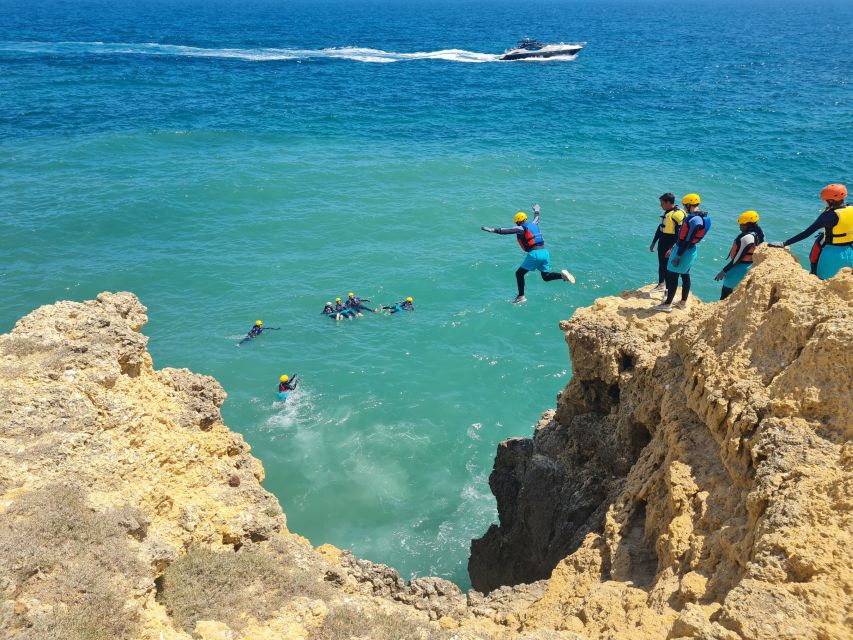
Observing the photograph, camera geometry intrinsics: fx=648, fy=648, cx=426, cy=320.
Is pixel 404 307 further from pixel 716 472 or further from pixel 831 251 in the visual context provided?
pixel 716 472

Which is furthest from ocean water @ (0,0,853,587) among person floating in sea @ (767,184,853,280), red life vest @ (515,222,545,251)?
person floating in sea @ (767,184,853,280)

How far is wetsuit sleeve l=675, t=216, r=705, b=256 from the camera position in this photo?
12938mm

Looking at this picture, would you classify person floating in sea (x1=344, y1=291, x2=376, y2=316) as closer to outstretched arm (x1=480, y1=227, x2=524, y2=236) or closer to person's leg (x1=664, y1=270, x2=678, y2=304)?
outstretched arm (x1=480, y1=227, x2=524, y2=236)

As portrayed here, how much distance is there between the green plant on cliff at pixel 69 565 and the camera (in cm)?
666

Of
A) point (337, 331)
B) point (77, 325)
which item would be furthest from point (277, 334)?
point (77, 325)

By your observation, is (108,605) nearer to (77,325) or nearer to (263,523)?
(263,523)

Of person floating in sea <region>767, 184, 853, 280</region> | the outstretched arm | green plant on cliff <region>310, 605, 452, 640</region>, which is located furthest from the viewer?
the outstretched arm

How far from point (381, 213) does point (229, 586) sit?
31.9 meters

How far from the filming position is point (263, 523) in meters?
9.77

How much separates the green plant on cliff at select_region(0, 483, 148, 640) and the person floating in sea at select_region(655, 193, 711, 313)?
1062cm

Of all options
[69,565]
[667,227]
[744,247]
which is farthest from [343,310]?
[69,565]

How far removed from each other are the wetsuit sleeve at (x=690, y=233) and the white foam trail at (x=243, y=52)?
3012 inches

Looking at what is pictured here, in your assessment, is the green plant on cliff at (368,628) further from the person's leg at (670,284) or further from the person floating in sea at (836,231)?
the person's leg at (670,284)

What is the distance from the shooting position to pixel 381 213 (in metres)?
38.6
